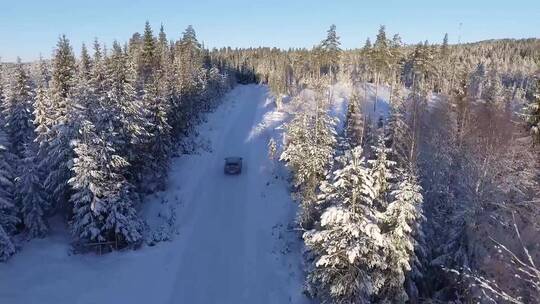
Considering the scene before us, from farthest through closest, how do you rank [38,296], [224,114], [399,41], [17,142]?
[399,41], [224,114], [17,142], [38,296]

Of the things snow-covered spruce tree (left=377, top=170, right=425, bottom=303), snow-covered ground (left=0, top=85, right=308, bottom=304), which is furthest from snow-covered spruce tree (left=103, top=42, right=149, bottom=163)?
snow-covered spruce tree (left=377, top=170, right=425, bottom=303)

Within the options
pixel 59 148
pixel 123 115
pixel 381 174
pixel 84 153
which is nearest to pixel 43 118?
pixel 59 148

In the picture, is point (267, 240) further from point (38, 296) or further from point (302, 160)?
point (38, 296)

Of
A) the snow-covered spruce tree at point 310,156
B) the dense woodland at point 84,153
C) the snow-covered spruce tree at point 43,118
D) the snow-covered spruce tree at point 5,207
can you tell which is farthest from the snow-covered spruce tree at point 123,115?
the snow-covered spruce tree at point 310,156

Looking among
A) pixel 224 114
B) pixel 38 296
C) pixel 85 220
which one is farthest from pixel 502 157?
pixel 224 114

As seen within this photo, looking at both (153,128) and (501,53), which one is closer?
(153,128)

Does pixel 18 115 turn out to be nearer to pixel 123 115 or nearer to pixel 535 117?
pixel 123 115

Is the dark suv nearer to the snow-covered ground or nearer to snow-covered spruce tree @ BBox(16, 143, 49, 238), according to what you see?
the snow-covered ground
